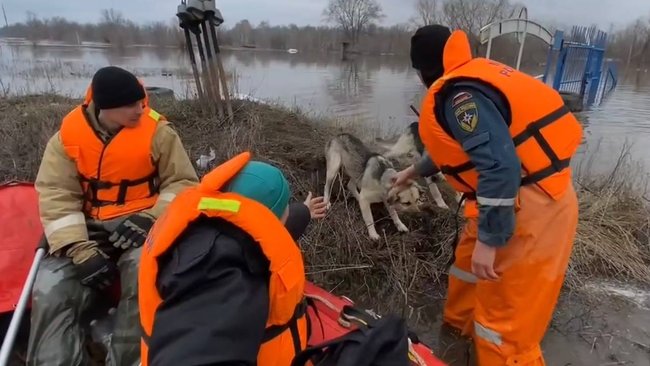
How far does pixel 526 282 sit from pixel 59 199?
8.34ft

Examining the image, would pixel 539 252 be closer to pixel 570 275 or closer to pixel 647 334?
pixel 647 334

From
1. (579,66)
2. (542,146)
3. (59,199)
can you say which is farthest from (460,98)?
(579,66)

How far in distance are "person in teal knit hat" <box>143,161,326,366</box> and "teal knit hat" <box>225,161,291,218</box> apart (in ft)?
0.58

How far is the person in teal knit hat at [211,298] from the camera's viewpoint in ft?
4.11

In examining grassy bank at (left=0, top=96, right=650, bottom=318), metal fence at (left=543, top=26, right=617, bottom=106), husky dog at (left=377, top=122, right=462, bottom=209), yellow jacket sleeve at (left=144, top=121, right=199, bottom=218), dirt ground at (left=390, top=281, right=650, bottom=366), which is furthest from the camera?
metal fence at (left=543, top=26, right=617, bottom=106)

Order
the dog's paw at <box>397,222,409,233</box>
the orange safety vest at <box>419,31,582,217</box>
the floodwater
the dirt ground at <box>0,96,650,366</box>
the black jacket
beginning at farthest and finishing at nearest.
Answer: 1. the dog's paw at <box>397,222,409,233</box>
2. the dirt ground at <box>0,96,650,366</box>
3. the floodwater
4. the orange safety vest at <box>419,31,582,217</box>
5. the black jacket

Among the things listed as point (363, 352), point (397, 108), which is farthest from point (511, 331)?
point (397, 108)

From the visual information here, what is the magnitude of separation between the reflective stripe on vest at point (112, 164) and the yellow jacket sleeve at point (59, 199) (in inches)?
2.1

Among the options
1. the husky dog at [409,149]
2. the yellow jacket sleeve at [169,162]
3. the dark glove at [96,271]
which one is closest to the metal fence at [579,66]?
the husky dog at [409,149]

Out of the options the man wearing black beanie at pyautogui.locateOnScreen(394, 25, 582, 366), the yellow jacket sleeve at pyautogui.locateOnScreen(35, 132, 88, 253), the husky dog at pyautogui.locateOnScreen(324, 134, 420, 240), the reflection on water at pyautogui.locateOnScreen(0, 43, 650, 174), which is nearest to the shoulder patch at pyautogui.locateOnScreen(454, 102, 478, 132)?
the man wearing black beanie at pyautogui.locateOnScreen(394, 25, 582, 366)

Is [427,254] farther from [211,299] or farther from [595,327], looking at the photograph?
[211,299]

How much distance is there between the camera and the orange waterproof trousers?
2.19m

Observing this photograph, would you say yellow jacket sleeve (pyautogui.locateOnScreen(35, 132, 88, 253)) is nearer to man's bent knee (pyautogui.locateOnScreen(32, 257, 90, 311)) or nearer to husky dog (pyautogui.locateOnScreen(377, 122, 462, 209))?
man's bent knee (pyautogui.locateOnScreen(32, 257, 90, 311))

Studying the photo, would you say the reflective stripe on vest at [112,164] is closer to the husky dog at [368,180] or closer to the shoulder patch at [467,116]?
the shoulder patch at [467,116]
